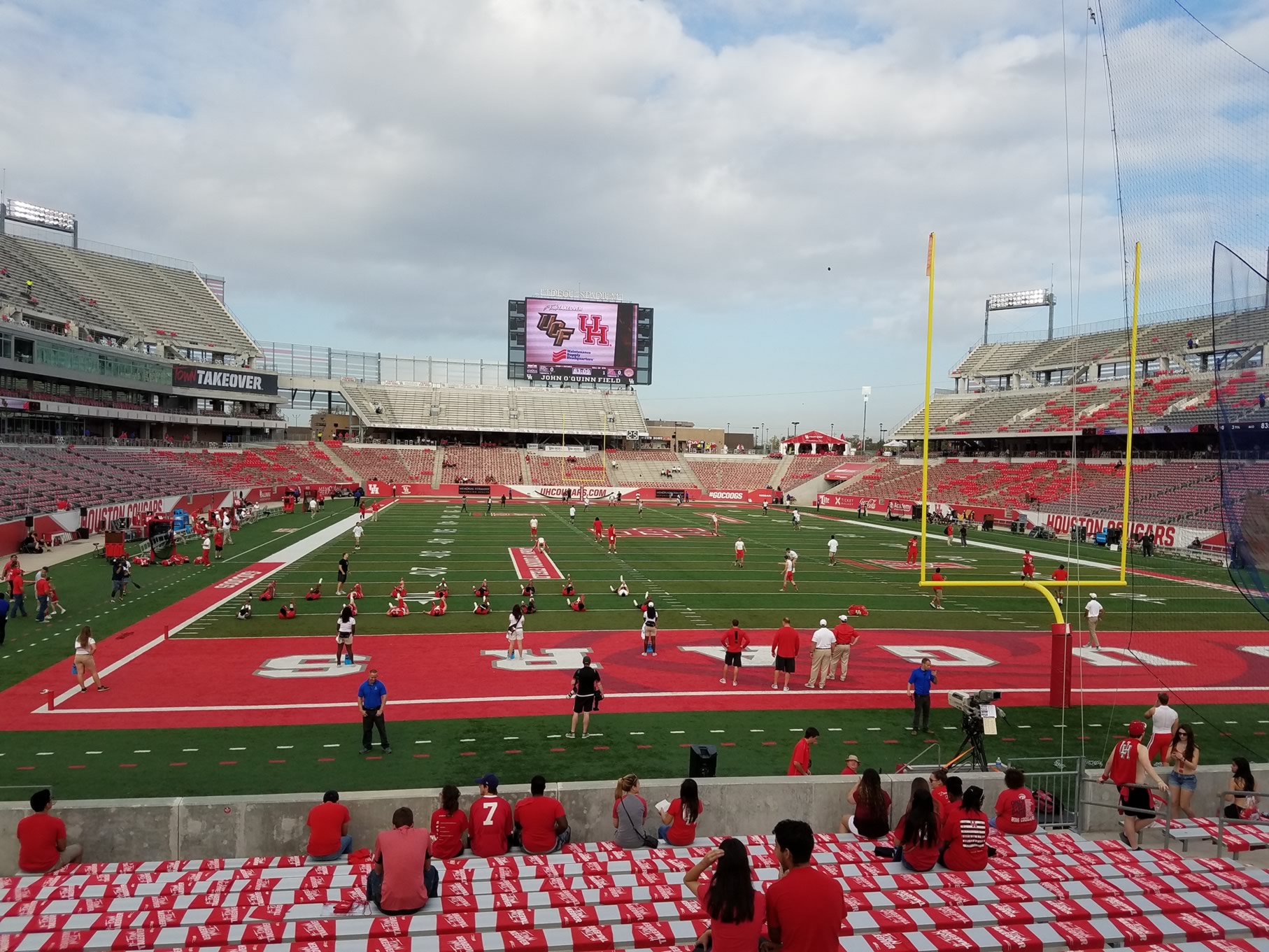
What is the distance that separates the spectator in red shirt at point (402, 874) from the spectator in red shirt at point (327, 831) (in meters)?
0.87

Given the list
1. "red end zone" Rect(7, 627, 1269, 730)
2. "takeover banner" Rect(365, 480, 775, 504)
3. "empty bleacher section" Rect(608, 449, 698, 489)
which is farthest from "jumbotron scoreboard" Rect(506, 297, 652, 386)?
"red end zone" Rect(7, 627, 1269, 730)

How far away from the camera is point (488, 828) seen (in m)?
6.71

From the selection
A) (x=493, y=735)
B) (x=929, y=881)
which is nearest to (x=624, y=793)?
(x=929, y=881)

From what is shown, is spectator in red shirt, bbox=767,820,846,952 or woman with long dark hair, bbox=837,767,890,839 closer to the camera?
spectator in red shirt, bbox=767,820,846,952

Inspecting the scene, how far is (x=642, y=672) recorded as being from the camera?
14656 mm

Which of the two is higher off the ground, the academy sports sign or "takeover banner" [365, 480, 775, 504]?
the academy sports sign

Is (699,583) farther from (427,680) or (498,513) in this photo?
(498,513)

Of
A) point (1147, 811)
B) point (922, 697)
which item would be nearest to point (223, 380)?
point (922, 697)

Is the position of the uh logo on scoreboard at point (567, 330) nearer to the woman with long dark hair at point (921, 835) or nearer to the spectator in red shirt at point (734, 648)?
the spectator in red shirt at point (734, 648)

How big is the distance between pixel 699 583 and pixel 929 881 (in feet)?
59.5

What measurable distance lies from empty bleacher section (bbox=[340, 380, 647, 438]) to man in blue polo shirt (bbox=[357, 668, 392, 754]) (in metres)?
74.0

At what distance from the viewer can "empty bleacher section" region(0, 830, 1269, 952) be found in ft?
17.5

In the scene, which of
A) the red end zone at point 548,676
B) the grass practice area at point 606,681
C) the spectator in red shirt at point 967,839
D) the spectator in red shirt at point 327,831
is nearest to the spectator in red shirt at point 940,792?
the spectator in red shirt at point 967,839

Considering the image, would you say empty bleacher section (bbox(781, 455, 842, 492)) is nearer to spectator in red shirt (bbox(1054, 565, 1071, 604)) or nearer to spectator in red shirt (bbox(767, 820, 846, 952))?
spectator in red shirt (bbox(1054, 565, 1071, 604))
